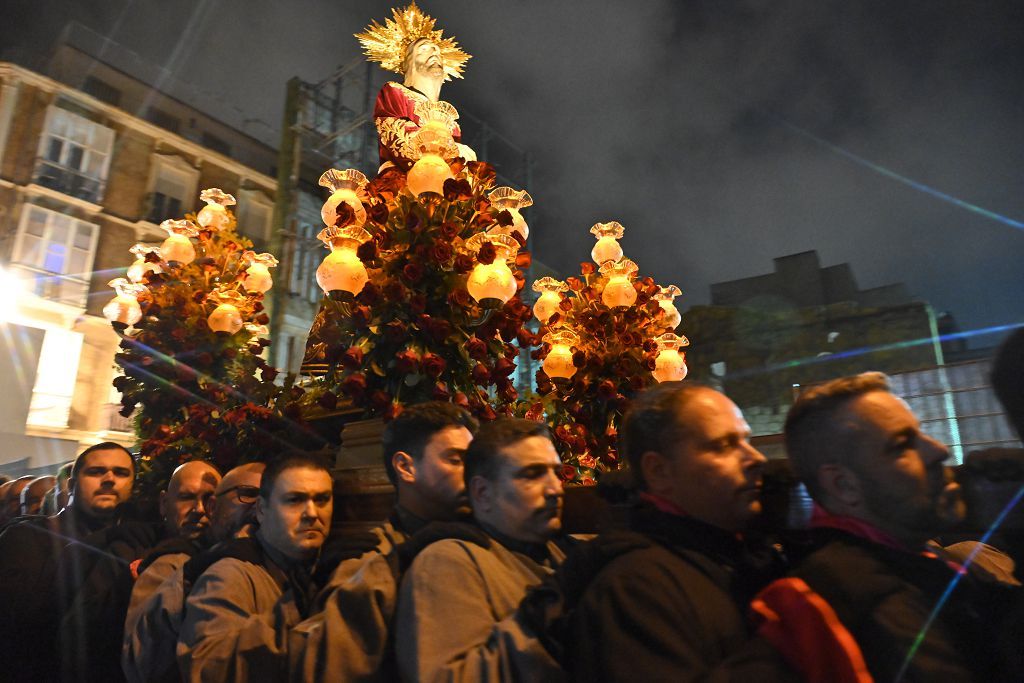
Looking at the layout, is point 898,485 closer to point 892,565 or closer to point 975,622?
point 892,565

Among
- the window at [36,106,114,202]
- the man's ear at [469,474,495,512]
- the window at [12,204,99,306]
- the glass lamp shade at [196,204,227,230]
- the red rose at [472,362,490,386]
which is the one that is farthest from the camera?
the window at [36,106,114,202]

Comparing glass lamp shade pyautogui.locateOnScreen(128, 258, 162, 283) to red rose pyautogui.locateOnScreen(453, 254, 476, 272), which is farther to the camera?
glass lamp shade pyautogui.locateOnScreen(128, 258, 162, 283)

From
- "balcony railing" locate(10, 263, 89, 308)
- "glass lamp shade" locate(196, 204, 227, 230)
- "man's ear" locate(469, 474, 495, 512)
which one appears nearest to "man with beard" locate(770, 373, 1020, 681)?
"man's ear" locate(469, 474, 495, 512)

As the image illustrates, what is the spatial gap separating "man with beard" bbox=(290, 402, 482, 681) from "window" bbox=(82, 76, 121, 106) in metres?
20.3

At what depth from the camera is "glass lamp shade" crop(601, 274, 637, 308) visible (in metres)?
4.61

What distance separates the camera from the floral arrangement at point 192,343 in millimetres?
4914

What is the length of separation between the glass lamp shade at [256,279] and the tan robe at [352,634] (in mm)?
4111

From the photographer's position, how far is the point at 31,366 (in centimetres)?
1557

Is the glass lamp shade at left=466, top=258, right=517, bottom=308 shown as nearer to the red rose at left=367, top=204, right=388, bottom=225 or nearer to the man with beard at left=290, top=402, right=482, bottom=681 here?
the red rose at left=367, top=204, right=388, bottom=225

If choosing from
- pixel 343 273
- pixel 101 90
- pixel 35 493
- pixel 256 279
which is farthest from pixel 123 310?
pixel 101 90

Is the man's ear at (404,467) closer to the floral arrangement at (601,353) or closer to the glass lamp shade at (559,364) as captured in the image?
the floral arrangement at (601,353)

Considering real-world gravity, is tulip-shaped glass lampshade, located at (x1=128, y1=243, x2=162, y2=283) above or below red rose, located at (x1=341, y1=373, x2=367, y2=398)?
above

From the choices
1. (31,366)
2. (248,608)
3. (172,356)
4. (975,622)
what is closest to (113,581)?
(248,608)

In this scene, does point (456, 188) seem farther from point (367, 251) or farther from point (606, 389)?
point (606, 389)
